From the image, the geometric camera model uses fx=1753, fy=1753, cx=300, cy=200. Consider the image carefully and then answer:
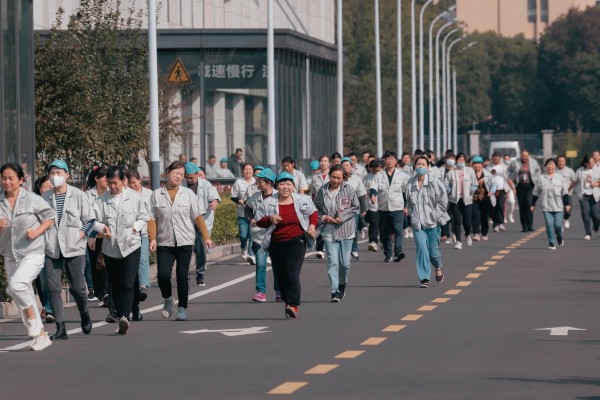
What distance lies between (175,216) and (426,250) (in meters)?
5.16

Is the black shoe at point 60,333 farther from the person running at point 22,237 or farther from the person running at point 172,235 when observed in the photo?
the person running at point 172,235

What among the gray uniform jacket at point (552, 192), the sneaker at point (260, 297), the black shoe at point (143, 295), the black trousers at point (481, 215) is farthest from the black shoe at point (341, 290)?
the black trousers at point (481, 215)

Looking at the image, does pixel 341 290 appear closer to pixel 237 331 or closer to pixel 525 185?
pixel 237 331

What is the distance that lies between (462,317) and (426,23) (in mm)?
101287

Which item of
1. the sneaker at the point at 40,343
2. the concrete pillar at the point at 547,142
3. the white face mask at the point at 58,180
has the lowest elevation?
the sneaker at the point at 40,343

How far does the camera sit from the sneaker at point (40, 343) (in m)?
14.6

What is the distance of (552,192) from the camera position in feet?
102

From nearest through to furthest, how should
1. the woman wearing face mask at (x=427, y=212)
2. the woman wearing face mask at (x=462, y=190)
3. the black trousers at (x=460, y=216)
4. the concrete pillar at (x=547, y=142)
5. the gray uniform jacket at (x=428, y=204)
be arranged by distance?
the woman wearing face mask at (x=427, y=212)
the gray uniform jacket at (x=428, y=204)
the black trousers at (x=460, y=216)
the woman wearing face mask at (x=462, y=190)
the concrete pillar at (x=547, y=142)

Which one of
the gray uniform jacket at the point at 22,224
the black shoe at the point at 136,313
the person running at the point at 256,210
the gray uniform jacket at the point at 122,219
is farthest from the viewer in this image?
the person running at the point at 256,210

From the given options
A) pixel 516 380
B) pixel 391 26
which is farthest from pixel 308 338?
pixel 391 26

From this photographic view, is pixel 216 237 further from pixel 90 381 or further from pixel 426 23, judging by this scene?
pixel 426 23

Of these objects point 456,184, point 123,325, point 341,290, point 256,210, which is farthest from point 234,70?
point 123,325

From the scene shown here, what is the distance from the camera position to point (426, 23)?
117 m

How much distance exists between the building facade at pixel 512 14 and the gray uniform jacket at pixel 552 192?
123402mm
